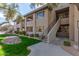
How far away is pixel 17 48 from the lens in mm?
5367

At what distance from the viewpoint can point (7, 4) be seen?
5336 millimetres

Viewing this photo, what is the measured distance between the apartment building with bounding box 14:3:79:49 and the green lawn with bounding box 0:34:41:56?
0.90 ft

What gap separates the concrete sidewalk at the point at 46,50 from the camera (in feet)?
17.2

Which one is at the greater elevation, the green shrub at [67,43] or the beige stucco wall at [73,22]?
the beige stucco wall at [73,22]

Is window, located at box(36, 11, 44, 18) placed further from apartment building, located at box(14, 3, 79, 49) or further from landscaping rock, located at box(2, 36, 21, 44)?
landscaping rock, located at box(2, 36, 21, 44)

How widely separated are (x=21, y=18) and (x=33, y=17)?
1.90ft

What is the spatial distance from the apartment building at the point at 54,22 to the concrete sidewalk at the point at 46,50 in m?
0.23

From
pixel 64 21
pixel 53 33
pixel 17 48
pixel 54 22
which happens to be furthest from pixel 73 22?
pixel 17 48

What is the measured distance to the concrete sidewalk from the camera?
524cm

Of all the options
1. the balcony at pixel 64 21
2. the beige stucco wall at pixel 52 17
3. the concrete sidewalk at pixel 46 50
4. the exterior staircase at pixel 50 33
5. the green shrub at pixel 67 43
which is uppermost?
the beige stucco wall at pixel 52 17

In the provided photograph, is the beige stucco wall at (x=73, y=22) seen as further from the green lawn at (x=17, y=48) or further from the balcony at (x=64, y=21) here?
the green lawn at (x=17, y=48)

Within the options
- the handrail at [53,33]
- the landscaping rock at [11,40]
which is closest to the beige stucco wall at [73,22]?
the handrail at [53,33]

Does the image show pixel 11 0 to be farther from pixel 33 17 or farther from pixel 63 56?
pixel 63 56

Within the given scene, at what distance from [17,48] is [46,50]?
3.21 feet
